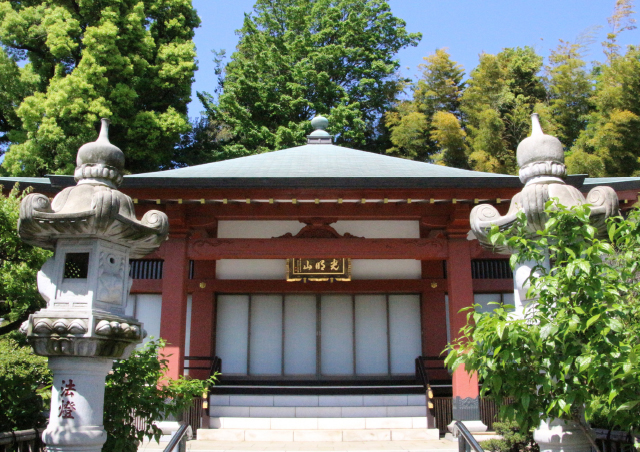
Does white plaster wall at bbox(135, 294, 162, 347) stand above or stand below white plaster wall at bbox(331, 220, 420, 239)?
below

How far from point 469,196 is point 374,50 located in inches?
882

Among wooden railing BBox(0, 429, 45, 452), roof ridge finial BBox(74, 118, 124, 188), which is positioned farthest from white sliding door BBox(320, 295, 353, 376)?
roof ridge finial BBox(74, 118, 124, 188)

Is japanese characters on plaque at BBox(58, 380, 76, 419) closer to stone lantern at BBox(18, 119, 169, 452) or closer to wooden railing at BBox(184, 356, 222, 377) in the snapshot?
stone lantern at BBox(18, 119, 169, 452)

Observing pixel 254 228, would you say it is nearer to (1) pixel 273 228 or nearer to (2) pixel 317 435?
(1) pixel 273 228

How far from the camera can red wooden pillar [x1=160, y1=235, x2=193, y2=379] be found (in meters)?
9.35

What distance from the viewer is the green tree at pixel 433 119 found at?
1037 inches

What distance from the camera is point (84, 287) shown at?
5375 mm

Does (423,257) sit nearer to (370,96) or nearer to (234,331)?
(234,331)

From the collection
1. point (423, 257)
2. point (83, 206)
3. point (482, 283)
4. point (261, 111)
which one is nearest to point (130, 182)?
point (83, 206)

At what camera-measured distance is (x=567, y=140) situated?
25.7 meters

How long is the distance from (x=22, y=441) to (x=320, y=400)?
5369 millimetres

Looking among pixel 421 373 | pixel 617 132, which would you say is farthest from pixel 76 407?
pixel 617 132

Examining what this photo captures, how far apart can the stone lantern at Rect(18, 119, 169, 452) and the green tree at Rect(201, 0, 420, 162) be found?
19364 mm

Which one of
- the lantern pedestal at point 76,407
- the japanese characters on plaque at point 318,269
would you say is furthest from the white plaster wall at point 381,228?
the lantern pedestal at point 76,407
